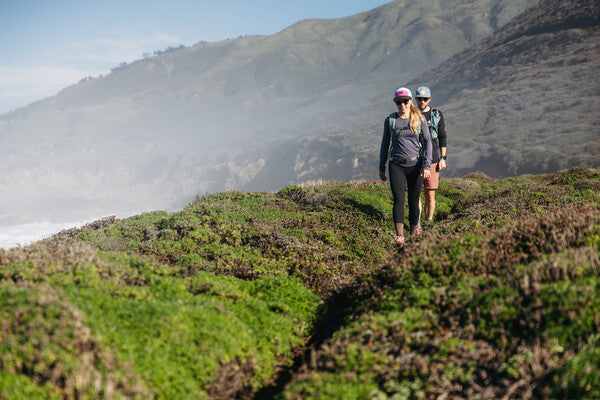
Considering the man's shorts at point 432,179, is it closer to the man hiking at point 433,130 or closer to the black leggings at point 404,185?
the man hiking at point 433,130

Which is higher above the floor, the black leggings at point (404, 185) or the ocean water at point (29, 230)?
the ocean water at point (29, 230)

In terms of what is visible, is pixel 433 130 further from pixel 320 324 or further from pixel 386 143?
pixel 320 324

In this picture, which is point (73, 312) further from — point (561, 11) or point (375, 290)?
point (561, 11)

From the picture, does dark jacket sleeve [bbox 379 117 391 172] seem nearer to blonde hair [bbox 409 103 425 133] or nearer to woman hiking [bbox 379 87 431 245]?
woman hiking [bbox 379 87 431 245]

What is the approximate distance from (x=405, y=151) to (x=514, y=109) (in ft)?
252

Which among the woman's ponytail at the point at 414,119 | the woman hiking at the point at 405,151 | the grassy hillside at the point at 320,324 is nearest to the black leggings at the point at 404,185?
the woman hiking at the point at 405,151

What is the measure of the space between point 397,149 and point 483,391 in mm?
6685

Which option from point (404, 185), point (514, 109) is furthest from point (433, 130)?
point (514, 109)

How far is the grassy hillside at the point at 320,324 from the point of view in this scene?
385 cm

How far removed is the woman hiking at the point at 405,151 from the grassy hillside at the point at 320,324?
183 cm

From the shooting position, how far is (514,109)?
74.9m

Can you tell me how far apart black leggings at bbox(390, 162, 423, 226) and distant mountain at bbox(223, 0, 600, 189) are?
42.7 m

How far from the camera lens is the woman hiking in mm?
9711

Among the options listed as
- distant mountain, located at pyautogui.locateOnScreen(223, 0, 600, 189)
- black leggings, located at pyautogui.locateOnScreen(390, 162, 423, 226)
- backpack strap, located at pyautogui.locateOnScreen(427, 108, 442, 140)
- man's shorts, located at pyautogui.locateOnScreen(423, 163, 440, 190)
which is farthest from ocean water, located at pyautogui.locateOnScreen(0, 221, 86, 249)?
backpack strap, located at pyautogui.locateOnScreen(427, 108, 442, 140)
